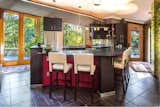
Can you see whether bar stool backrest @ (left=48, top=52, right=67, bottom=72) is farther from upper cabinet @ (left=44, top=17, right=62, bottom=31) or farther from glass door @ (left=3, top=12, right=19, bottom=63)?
glass door @ (left=3, top=12, right=19, bottom=63)

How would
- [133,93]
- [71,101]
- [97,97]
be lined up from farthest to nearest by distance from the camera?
[133,93] → [97,97] → [71,101]

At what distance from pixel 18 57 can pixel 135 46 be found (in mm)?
8324

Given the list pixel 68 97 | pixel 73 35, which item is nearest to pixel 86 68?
pixel 68 97

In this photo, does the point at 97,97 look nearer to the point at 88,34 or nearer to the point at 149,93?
the point at 149,93

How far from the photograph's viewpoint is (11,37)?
848cm

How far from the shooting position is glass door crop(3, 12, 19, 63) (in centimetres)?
825

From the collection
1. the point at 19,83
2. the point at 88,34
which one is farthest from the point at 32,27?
the point at 19,83

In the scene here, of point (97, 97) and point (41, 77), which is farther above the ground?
point (41, 77)

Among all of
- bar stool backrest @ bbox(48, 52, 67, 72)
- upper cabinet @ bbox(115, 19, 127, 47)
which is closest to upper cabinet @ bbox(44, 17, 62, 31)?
bar stool backrest @ bbox(48, 52, 67, 72)

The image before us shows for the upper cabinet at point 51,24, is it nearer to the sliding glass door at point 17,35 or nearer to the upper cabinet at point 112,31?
the sliding glass door at point 17,35

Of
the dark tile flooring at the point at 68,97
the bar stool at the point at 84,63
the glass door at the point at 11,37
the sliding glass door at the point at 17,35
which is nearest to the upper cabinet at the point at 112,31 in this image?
the sliding glass door at the point at 17,35

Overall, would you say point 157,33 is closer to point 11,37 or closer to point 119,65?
point 119,65

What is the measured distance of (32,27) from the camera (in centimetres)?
945

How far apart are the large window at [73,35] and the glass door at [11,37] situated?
2942 millimetres
